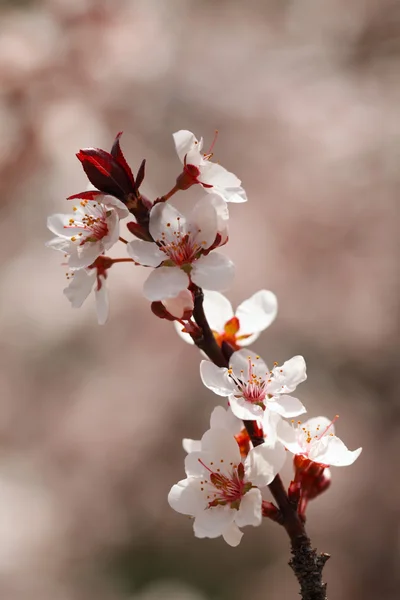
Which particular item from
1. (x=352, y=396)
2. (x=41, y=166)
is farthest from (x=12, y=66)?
(x=352, y=396)

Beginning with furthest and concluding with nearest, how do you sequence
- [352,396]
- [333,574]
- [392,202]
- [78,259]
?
[392,202] → [352,396] → [333,574] → [78,259]

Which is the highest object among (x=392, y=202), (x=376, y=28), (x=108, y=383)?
(x=376, y=28)

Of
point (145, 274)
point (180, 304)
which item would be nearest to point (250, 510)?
point (180, 304)

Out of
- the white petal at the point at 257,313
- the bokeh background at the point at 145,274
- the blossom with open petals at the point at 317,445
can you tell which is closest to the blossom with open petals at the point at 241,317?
the white petal at the point at 257,313

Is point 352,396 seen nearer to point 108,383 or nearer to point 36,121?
point 108,383

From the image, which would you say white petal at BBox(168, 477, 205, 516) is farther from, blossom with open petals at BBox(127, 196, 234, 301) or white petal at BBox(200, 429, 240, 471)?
blossom with open petals at BBox(127, 196, 234, 301)

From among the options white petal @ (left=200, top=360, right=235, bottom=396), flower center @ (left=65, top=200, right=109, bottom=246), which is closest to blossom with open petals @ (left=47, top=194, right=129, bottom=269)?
flower center @ (left=65, top=200, right=109, bottom=246)

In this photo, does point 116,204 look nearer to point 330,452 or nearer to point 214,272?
point 214,272
